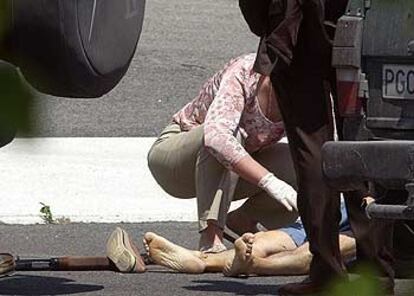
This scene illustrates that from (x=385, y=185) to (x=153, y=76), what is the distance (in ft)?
23.5

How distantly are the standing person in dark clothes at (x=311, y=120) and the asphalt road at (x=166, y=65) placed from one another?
1810 millimetres

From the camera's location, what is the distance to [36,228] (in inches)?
238

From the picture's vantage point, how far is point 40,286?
4.90 metres

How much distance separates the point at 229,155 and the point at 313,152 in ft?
Answer: 1.71

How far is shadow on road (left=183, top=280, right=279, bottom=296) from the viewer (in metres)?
4.75

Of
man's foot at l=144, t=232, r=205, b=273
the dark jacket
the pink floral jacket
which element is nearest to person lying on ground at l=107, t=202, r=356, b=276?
man's foot at l=144, t=232, r=205, b=273

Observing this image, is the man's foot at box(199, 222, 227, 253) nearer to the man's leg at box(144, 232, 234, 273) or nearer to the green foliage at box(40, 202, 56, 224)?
the man's leg at box(144, 232, 234, 273)

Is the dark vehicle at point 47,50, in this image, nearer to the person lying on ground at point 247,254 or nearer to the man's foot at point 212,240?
the person lying on ground at point 247,254

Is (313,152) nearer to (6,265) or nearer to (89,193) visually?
(6,265)

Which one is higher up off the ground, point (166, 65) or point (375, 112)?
point (375, 112)

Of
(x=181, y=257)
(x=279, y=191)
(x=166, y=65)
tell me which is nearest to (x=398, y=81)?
(x=279, y=191)

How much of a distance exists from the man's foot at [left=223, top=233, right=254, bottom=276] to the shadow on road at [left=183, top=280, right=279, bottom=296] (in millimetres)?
47

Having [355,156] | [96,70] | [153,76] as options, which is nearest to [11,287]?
[355,156]

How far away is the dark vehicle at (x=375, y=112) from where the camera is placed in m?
3.21
